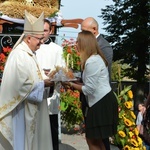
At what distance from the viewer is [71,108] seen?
780 cm

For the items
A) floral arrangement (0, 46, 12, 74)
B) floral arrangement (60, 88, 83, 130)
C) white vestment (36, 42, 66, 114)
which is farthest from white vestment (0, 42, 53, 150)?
floral arrangement (60, 88, 83, 130)

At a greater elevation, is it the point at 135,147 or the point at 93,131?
the point at 93,131

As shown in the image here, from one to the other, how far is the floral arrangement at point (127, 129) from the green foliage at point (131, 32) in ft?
51.5

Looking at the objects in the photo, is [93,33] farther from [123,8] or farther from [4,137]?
[123,8]

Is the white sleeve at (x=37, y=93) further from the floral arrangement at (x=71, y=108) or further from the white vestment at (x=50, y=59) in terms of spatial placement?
the floral arrangement at (x=71, y=108)

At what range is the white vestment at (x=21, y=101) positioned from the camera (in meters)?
4.35

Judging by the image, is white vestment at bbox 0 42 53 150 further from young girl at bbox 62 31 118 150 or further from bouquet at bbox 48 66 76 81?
young girl at bbox 62 31 118 150

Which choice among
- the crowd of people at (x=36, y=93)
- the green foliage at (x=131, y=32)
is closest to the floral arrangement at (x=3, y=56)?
the crowd of people at (x=36, y=93)

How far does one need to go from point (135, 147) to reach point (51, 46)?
6.57ft

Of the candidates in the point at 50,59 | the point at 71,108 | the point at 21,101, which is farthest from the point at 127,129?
the point at 21,101

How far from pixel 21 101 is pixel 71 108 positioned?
11.3 feet

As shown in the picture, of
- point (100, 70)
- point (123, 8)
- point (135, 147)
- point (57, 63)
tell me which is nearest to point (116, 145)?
point (135, 147)

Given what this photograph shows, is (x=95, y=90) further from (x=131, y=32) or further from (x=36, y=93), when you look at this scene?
(x=131, y=32)

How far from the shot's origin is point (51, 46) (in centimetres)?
531
